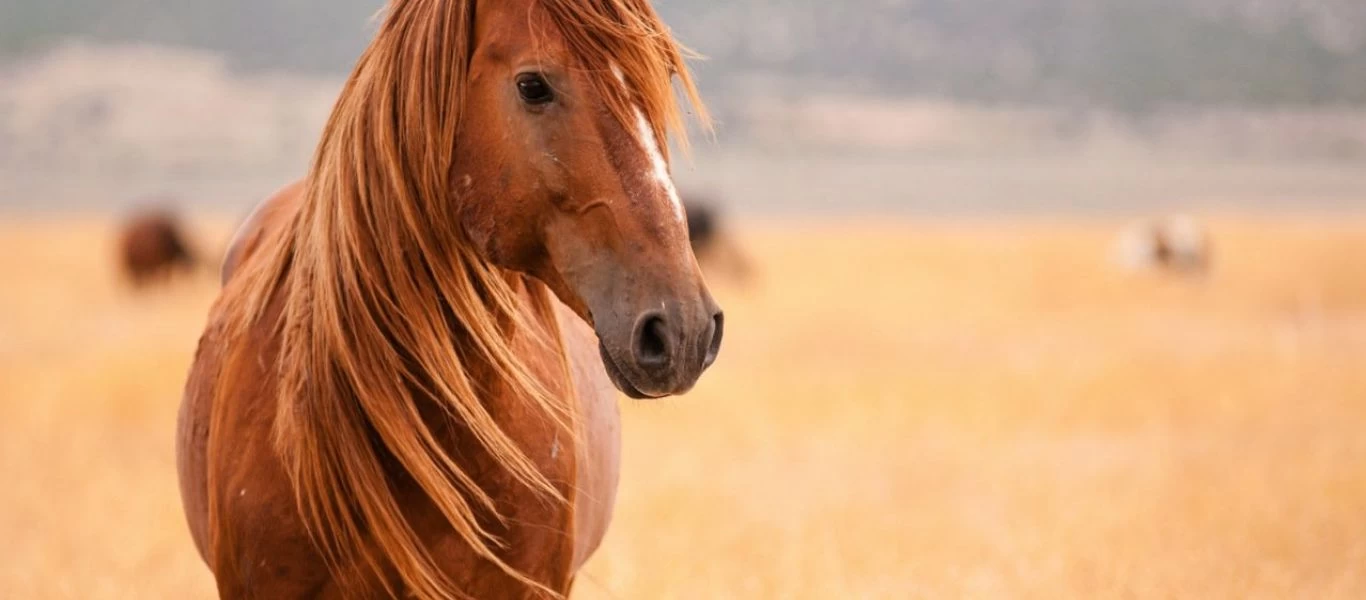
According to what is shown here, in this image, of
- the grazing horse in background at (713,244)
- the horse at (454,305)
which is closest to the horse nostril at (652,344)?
the horse at (454,305)

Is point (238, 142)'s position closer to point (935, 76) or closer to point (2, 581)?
point (935, 76)

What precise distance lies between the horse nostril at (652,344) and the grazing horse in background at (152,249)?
20538 mm

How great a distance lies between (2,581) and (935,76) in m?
82.9

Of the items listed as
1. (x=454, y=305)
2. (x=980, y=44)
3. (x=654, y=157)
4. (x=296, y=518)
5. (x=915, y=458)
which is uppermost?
(x=654, y=157)

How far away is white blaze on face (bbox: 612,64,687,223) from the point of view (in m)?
2.39

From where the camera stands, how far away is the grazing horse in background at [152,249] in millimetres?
21344

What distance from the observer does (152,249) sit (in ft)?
70.2

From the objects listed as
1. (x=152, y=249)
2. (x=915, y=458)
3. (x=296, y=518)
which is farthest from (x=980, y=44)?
(x=296, y=518)

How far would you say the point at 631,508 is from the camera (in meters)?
7.40

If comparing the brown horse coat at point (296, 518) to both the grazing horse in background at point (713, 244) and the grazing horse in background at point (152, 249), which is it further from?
the grazing horse in background at point (713, 244)

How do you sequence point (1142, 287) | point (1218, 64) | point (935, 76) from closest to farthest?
point (1142, 287), point (1218, 64), point (935, 76)

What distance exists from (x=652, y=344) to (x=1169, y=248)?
2105cm

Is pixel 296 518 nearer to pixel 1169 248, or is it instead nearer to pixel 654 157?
pixel 654 157

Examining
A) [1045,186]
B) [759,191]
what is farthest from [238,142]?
[1045,186]
